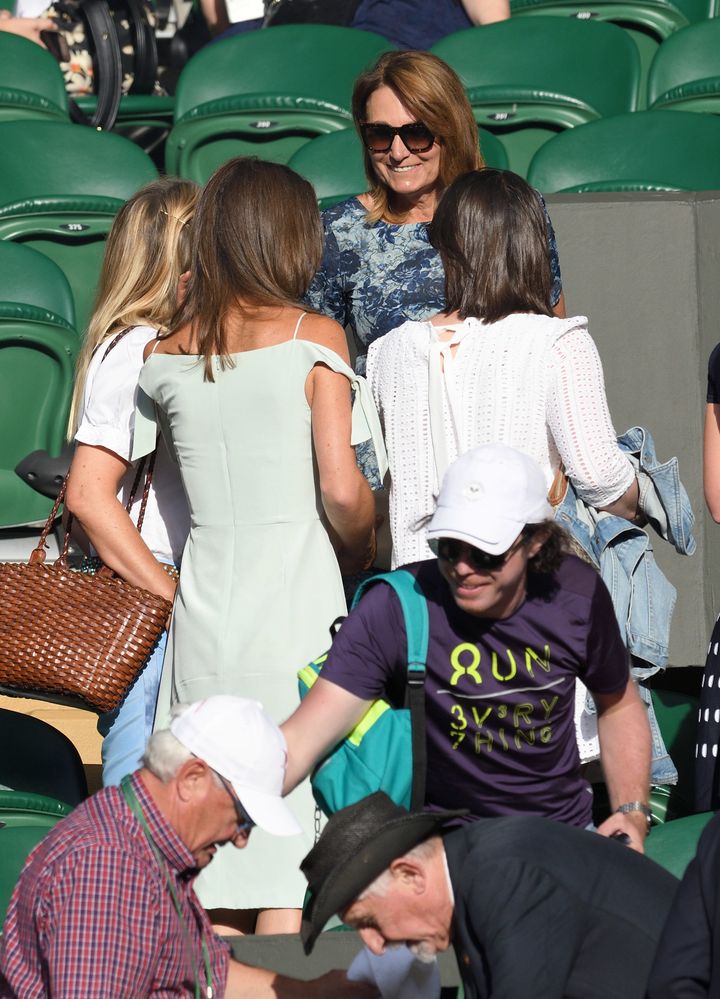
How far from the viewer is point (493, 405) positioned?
10.0 ft

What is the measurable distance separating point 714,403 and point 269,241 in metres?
1.04

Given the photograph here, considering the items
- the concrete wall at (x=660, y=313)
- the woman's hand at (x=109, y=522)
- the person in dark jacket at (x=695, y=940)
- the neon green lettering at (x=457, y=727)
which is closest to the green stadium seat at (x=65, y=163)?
the concrete wall at (x=660, y=313)

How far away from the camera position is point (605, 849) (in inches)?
94.2

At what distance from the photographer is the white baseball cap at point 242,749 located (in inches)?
95.0

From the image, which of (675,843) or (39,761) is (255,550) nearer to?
(675,843)

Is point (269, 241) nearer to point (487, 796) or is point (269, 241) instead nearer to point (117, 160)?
point (487, 796)

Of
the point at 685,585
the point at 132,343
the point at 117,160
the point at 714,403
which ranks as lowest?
the point at 685,585

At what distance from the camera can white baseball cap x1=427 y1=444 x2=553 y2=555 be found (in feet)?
8.35

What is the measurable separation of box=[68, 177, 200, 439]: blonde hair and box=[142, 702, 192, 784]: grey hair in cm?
117

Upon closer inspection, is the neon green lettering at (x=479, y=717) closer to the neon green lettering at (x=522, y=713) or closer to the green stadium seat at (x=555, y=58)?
the neon green lettering at (x=522, y=713)

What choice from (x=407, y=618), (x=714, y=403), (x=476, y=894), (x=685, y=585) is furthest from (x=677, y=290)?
(x=476, y=894)

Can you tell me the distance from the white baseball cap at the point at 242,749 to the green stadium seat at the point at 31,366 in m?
2.78

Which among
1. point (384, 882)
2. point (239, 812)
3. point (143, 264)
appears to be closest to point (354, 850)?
point (384, 882)

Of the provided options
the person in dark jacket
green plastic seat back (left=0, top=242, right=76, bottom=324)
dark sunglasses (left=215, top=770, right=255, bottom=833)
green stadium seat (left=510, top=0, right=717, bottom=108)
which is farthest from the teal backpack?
green stadium seat (left=510, top=0, right=717, bottom=108)
